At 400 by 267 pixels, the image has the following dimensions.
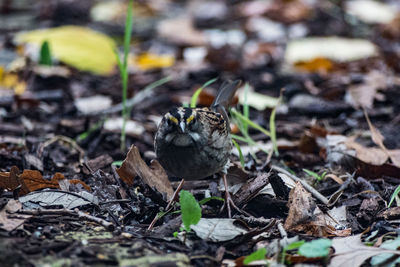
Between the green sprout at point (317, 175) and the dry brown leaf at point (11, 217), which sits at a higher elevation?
the dry brown leaf at point (11, 217)

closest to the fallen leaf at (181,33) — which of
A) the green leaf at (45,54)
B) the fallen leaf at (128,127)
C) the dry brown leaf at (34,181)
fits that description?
the green leaf at (45,54)

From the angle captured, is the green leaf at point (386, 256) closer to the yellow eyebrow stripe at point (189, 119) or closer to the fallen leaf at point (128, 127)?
the yellow eyebrow stripe at point (189, 119)

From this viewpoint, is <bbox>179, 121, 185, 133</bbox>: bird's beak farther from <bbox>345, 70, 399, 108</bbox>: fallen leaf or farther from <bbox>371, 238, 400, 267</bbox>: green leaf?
<bbox>345, 70, 399, 108</bbox>: fallen leaf

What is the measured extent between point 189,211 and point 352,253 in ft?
2.92

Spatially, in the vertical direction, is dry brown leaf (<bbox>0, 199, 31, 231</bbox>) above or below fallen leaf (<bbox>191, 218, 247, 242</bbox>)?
above

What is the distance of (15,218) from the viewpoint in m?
3.09

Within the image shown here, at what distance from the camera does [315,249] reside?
2727 mm

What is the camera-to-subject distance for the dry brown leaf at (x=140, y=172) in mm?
3840

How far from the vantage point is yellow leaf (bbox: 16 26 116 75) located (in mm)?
7383

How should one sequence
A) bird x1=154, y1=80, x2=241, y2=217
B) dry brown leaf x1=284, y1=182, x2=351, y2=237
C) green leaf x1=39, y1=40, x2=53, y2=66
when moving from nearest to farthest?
dry brown leaf x1=284, y1=182, x2=351, y2=237, bird x1=154, y1=80, x2=241, y2=217, green leaf x1=39, y1=40, x2=53, y2=66

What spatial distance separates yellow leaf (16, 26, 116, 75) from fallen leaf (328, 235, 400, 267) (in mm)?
5168

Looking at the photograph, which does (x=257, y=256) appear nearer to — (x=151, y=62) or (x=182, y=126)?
(x=182, y=126)

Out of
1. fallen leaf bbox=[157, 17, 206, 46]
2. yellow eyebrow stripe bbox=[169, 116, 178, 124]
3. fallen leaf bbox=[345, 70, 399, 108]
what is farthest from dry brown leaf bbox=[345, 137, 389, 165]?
fallen leaf bbox=[157, 17, 206, 46]

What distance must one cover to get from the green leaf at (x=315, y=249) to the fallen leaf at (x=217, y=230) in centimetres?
54
